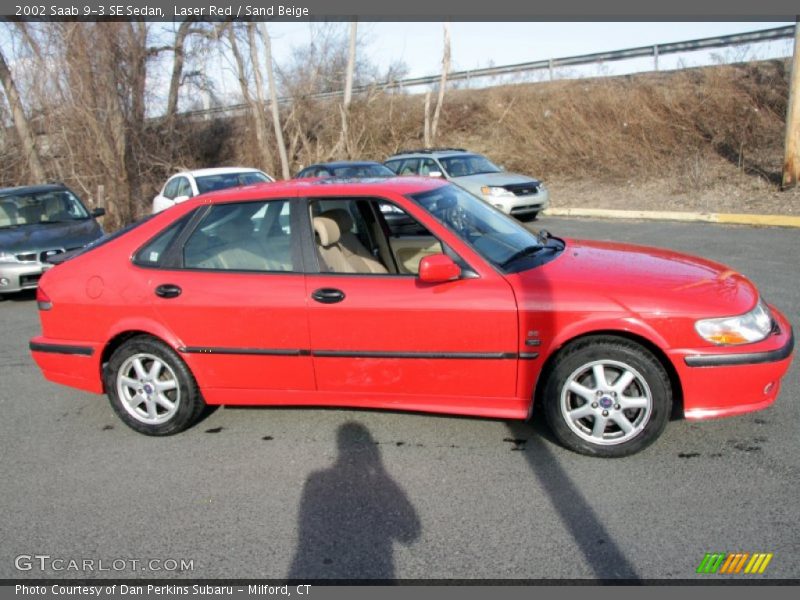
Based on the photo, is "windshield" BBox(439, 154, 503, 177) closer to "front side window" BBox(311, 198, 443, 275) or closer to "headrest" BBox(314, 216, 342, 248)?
"front side window" BBox(311, 198, 443, 275)

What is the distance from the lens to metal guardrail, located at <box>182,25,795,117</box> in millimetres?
19500

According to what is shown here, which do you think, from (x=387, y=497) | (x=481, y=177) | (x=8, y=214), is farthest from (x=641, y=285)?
(x=481, y=177)

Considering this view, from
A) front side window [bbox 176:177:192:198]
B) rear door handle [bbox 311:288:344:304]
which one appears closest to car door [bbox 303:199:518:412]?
rear door handle [bbox 311:288:344:304]

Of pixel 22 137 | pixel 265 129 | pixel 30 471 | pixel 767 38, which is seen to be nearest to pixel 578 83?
pixel 767 38

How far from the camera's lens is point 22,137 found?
20.4 metres

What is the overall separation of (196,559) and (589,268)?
2.64 meters

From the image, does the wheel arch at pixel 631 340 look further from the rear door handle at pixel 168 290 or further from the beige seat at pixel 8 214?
the beige seat at pixel 8 214

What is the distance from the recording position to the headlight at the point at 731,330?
3.61 metres

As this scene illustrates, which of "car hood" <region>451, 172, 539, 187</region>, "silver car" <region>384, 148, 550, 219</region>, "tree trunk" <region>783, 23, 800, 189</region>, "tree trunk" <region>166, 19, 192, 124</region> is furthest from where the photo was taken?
"tree trunk" <region>166, 19, 192, 124</region>

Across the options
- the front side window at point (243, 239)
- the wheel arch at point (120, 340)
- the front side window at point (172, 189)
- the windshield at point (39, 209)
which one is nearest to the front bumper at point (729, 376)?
the front side window at point (243, 239)

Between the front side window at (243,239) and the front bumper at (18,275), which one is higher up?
the front side window at (243,239)

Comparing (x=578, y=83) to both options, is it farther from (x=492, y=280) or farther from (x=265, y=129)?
(x=492, y=280)

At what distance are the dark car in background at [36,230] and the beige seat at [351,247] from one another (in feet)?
20.9

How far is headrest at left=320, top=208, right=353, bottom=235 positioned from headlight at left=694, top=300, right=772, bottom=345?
2.25 meters
